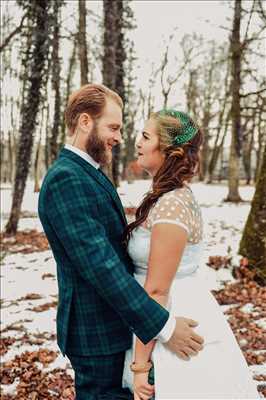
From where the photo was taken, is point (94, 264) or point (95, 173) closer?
point (94, 264)

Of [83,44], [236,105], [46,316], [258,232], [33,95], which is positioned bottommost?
Answer: [46,316]

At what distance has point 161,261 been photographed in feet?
6.20

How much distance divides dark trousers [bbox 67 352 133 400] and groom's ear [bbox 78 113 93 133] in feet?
3.65

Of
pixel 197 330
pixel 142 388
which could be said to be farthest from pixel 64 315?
pixel 197 330

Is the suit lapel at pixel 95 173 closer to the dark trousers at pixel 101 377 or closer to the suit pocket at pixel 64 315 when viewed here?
the suit pocket at pixel 64 315

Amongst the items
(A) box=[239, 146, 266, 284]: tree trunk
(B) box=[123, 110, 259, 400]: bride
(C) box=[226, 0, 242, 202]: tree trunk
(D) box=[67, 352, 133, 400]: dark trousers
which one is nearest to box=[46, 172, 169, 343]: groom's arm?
(B) box=[123, 110, 259, 400]: bride

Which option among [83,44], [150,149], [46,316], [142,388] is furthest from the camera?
[83,44]

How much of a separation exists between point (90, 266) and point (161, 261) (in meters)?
0.31

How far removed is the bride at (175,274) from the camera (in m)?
1.81

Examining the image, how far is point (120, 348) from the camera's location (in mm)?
2105

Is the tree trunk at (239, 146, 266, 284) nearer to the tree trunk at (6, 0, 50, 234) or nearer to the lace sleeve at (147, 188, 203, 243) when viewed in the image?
the lace sleeve at (147, 188, 203, 243)

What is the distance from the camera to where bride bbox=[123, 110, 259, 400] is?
1813mm

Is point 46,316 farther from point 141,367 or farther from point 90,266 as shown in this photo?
point 90,266

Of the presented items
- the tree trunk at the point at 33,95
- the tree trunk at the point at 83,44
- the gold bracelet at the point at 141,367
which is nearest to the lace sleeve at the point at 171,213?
the gold bracelet at the point at 141,367
